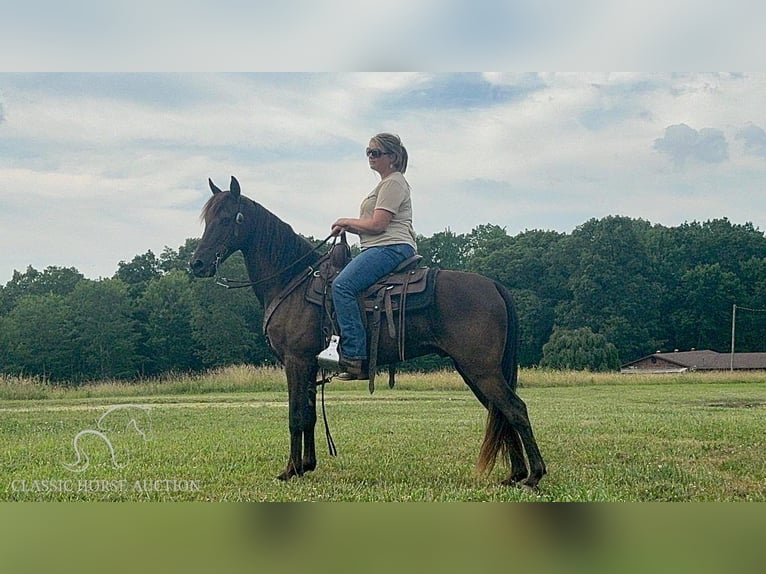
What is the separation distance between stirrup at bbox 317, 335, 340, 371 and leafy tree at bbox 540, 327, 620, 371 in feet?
6.64

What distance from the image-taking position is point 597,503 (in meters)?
5.46

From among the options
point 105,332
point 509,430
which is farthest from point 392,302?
point 105,332

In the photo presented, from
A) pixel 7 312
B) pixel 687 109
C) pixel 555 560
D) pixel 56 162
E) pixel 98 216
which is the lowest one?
pixel 555 560

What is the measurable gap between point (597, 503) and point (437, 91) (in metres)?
3.58

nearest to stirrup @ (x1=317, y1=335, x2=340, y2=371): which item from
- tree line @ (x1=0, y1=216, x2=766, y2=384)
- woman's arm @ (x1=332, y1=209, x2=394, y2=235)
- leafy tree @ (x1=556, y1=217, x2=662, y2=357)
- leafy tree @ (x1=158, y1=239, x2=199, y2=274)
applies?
woman's arm @ (x1=332, y1=209, x2=394, y2=235)

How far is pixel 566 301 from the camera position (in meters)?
6.62

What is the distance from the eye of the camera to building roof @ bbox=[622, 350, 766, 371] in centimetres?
669

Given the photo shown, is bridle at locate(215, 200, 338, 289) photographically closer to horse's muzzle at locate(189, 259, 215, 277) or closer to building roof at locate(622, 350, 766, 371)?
horse's muzzle at locate(189, 259, 215, 277)

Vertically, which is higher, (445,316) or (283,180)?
(283,180)

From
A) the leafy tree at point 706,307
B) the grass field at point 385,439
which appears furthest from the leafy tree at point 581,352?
the leafy tree at point 706,307

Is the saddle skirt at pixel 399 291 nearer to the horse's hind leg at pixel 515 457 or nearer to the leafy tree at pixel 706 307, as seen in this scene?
the horse's hind leg at pixel 515 457

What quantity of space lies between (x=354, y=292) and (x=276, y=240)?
841 millimetres

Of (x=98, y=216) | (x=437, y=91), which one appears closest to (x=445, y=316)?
(x=437, y=91)

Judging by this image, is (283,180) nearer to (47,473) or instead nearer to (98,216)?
(98,216)
